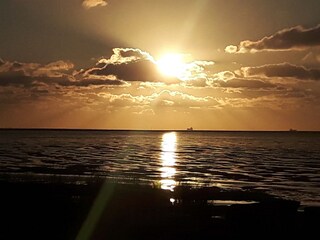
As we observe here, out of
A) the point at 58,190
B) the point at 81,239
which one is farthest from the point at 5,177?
the point at 81,239

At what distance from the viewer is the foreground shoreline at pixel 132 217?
18500 millimetres

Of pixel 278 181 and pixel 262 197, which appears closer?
pixel 262 197

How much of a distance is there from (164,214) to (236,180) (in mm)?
32101

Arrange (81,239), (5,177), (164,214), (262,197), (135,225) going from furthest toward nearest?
1. (5,177)
2. (262,197)
3. (164,214)
4. (135,225)
5. (81,239)

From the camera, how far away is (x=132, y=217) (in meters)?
21.1

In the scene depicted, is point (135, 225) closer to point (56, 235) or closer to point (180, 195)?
point (56, 235)

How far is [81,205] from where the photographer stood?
23.0 m

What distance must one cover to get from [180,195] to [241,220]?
8507 millimetres

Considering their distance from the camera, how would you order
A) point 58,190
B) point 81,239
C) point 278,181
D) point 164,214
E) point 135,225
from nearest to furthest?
point 81,239, point 135,225, point 164,214, point 58,190, point 278,181

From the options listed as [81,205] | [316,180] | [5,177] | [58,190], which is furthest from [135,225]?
[316,180]

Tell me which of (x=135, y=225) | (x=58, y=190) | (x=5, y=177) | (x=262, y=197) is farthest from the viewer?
(x=5, y=177)

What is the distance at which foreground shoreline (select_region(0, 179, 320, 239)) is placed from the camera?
60.7 feet

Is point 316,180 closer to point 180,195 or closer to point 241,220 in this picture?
point 180,195

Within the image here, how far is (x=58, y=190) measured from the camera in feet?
89.4
